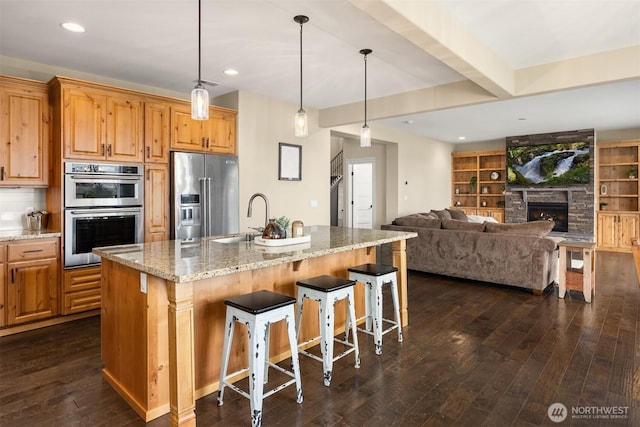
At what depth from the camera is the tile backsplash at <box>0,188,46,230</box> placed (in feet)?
12.4

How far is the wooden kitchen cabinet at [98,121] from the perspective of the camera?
3.61m

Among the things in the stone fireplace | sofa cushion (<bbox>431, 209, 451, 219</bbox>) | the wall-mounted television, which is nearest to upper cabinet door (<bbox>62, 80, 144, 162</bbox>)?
sofa cushion (<bbox>431, 209, 451, 219</bbox>)

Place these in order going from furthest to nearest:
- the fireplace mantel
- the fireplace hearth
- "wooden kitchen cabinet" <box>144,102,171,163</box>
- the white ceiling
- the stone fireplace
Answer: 1. the fireplace hearth
2. the fireplace mantel
3. the stone fireplace
4. "wooden kitchen cabinet" <box>144,102,171,163</box>
5. the white ceiling

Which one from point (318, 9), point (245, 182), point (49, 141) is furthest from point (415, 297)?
point (49, 141)

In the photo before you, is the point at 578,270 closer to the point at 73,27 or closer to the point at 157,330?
the point at 157,330

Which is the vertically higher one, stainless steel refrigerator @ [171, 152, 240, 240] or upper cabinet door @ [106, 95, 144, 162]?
upper cabinet door @ [106, 95, 144, 162]

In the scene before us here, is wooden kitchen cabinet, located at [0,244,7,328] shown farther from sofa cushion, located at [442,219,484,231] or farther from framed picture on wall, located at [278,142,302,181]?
sofa cushion, located at [442,219,484,231]

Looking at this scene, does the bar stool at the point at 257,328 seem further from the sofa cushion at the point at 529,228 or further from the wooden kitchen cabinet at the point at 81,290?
the sofa cushion at the point at 529,228

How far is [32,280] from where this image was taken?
11.6ft

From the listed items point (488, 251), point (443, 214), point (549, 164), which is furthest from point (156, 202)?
point (549, 164)

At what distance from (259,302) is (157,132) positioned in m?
2.86

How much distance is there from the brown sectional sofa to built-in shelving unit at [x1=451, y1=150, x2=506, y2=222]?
15.5ft

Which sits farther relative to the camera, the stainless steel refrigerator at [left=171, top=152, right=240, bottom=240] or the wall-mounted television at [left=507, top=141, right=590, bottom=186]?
the wall-mounted television at [left=507, top=141, right=590, bottom=186]

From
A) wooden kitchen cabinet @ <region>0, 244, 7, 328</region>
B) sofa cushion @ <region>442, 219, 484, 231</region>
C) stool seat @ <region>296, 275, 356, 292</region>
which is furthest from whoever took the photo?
sofa cushion @ <region>442, 219, 484, 231</region>
